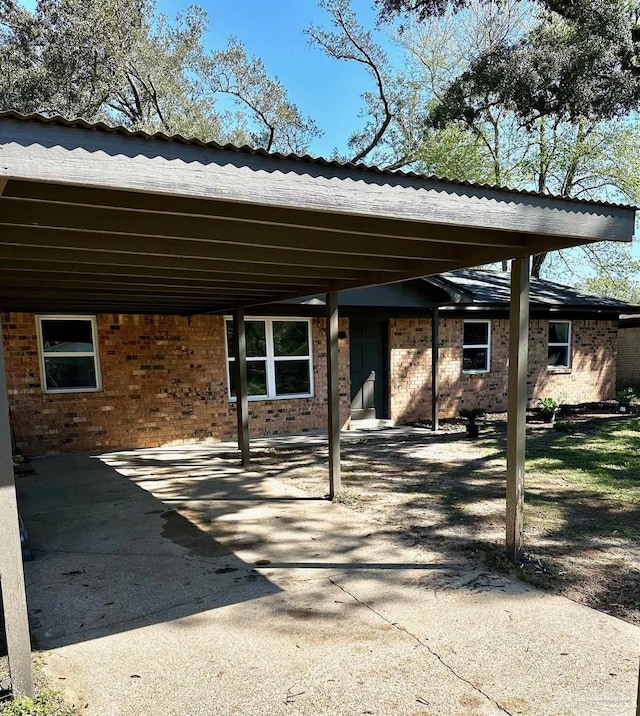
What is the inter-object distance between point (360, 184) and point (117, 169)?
1149 millimetres

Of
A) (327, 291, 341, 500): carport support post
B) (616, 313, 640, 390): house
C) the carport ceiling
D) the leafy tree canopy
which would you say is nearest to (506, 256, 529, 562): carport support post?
the carport ceiling

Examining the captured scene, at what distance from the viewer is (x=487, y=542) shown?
434 cm

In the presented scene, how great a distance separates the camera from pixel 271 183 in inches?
90.9

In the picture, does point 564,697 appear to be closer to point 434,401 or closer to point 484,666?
point 484,666

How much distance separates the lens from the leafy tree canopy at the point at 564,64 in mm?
10148

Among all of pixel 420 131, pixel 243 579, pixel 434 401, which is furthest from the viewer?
pixel 420 131

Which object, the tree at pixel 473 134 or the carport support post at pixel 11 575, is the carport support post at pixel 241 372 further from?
the tree at pixel 473 134

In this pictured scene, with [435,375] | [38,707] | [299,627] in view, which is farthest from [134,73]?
[38,707]

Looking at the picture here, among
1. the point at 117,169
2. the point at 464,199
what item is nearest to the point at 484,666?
the point at 464,199

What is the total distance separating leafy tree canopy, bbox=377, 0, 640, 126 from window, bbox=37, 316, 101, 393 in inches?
396

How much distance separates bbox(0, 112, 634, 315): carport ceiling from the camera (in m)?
1.98

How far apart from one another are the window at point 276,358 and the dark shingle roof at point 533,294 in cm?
363

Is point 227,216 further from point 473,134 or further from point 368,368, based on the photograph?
point 473,134

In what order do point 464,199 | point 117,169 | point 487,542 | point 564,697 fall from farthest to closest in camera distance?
point 487,542 → point 464,199 → point 564,697 → point 117,169
